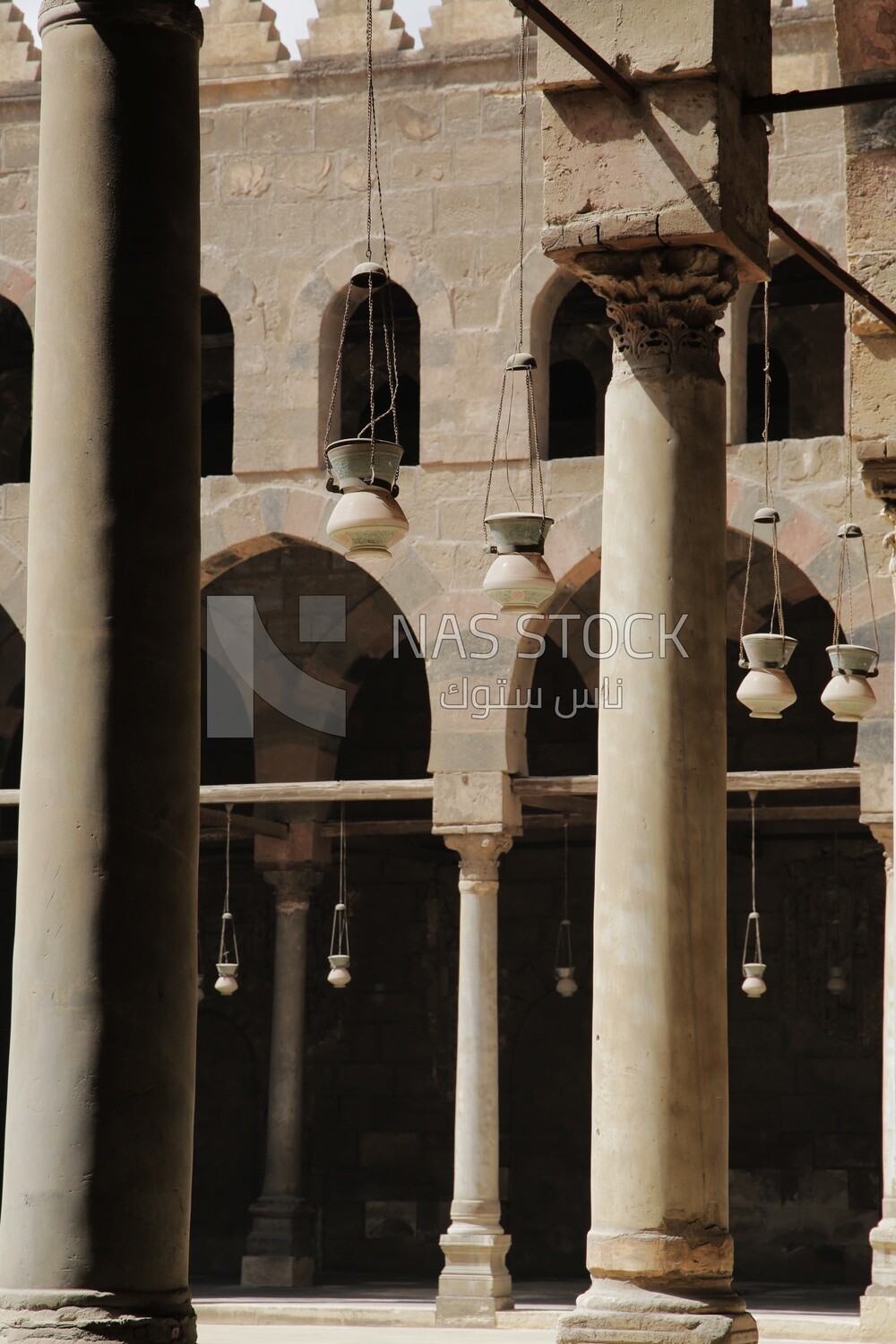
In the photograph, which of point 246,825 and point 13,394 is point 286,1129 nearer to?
point 246,825

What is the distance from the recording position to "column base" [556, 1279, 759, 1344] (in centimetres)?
525

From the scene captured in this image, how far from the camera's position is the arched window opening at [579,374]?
18.9m

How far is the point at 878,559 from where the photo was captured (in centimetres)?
1497

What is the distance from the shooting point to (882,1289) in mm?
13398

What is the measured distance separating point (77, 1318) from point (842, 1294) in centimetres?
1623

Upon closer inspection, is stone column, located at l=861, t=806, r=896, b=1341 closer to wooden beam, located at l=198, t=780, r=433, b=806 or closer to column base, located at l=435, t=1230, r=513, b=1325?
column base, located at l=435, t=1230, r=513, b=1325

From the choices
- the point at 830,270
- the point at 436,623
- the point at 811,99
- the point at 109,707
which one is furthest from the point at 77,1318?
the point at 436,623

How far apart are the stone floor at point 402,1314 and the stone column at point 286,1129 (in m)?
0.27

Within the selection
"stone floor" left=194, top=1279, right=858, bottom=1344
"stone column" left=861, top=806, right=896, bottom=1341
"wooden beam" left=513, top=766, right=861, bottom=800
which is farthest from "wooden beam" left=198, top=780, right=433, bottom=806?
"stone column" left=861, top=806, right=896, bottom=1341

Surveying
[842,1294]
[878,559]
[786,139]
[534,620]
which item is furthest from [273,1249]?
[786,139]

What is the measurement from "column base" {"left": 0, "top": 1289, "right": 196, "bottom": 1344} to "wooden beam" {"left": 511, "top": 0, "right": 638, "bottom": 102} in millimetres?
3303

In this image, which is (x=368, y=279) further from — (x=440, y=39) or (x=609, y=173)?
(x=440, y=39)

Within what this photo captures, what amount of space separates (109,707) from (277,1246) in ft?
50.7

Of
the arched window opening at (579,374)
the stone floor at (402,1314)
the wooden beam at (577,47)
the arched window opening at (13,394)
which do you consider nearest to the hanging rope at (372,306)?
the arched window opening at (579,374)
